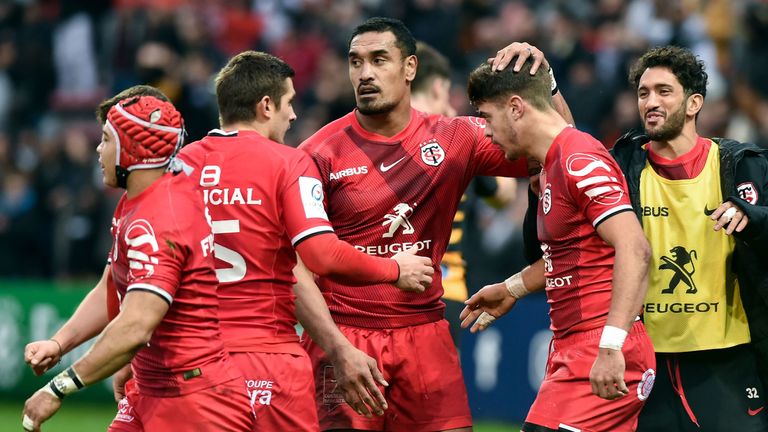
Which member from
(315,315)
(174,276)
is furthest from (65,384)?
(315,315)

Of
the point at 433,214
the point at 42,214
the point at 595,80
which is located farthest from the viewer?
the point at 42,214

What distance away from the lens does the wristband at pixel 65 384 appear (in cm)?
599

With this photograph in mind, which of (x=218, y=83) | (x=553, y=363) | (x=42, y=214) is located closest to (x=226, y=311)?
(x=218, y=83)

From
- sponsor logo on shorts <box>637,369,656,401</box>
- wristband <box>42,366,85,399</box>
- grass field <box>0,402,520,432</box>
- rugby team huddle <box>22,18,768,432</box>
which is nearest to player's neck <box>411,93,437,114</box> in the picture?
rugby team huddle <box>22,18,768,432</box>

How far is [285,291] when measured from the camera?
6.99 metres

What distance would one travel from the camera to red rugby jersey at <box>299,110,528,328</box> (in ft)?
25.6

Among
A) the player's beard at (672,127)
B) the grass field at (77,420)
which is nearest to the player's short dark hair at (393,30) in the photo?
the player's beard at (672,127)

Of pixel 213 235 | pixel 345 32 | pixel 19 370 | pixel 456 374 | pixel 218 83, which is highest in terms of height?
pixel 345 32

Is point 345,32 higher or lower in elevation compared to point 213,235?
higher

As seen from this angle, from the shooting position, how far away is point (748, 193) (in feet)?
23.8

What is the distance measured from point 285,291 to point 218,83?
1296mm

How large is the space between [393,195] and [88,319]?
200 cm

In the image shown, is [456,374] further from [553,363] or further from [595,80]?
[595,80]

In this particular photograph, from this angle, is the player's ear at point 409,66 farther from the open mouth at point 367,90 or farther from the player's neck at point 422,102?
the player's neck at point 422,102
